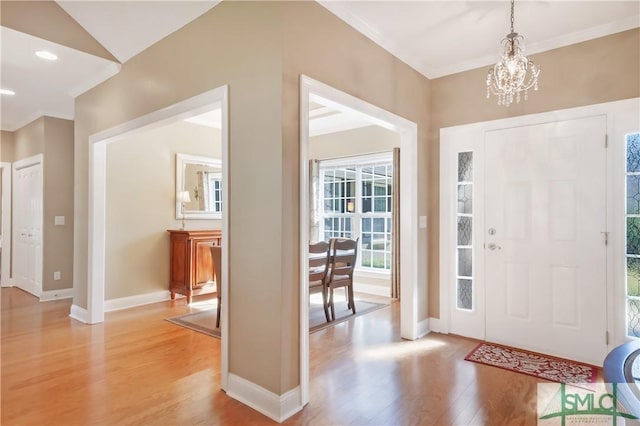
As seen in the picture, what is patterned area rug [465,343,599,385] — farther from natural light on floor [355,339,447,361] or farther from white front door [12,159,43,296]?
white front door [12,159,43,296]

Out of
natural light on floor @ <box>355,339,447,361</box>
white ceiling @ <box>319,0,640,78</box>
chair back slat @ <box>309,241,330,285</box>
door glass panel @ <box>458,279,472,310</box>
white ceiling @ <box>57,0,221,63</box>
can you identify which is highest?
white ceiling @ <box>57,0,221,63</box>

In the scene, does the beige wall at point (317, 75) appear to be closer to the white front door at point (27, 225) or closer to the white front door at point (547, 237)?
the white front door at point (547, 237)

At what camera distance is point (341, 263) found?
4.58 meters

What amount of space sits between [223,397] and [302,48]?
239cm

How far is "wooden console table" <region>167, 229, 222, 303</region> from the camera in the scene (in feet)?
16.4

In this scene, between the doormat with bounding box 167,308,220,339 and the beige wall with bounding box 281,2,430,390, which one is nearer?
the beige wall with bounding box 281,2,430,390

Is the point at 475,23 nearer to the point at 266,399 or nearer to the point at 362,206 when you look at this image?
the point at 266,399

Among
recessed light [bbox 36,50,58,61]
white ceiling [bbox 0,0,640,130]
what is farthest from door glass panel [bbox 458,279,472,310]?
recessed light [bbox 36,50,58,61]

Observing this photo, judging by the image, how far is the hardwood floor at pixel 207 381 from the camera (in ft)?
7.21

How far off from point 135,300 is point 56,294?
1498 millimetres

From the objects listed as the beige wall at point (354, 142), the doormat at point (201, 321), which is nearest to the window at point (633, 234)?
the beige wall at point (354, 142)

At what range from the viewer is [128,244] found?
4891 millimetres

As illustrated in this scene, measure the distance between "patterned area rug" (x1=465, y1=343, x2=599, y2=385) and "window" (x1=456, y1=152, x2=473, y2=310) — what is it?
522 mm

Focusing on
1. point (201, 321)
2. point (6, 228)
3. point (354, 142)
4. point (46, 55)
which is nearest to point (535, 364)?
point (201, 321)
